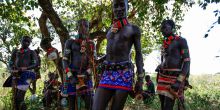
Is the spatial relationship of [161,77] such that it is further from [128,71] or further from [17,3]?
[17,3]

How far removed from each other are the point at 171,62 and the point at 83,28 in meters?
1.83

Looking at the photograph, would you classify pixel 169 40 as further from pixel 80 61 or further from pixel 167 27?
pixel 80 61

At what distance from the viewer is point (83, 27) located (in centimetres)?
841

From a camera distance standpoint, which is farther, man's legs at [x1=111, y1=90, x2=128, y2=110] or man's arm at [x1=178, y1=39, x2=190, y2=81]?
man's arm at [x1=178, y1=39, x2=190, y2=81]

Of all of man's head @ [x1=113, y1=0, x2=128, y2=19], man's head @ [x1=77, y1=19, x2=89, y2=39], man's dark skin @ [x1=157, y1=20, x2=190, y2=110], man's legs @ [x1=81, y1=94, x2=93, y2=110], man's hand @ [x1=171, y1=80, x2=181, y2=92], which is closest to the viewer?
man's head @ [x1=113, y1=0, x2=128, y2=19]

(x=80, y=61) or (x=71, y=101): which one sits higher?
(x=80, y=61)

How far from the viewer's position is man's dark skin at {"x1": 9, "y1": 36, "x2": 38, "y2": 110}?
32.9ft

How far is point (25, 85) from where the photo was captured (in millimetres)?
10062

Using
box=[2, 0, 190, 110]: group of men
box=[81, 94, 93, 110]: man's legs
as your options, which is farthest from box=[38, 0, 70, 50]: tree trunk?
box=[81, 94, 93, 110]: man's legs

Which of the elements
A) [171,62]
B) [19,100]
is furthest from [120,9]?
[19,100]

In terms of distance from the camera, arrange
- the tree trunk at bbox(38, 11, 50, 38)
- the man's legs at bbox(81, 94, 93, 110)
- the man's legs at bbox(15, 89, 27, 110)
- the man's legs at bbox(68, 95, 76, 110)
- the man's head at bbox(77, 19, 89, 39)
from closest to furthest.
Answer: the man's head at bbox(77, 19, 89, 39) < the man's legs at bbox(81, 94, 93, 110) < the man's legs at bbox(68, 95, 76, 110) < the man's legs at bbox(15, 89, 27, 110) < the tree trunk at bbox(38, 11, 50, 38)

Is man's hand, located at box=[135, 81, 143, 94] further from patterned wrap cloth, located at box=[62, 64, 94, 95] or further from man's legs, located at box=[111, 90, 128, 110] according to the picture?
patterned wrap cloth, located at box=[62, 64, 94, 95]

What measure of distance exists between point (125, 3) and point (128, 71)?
962 millimetres

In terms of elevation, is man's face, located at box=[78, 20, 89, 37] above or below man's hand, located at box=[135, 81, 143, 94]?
above
